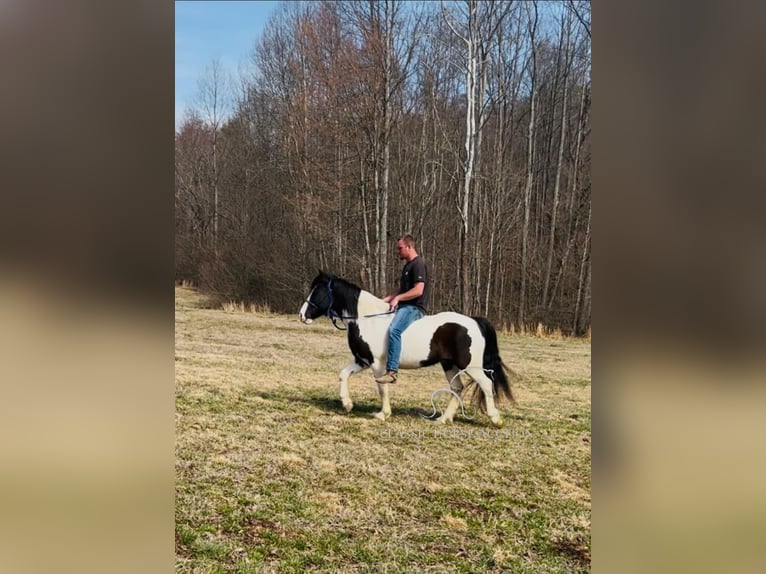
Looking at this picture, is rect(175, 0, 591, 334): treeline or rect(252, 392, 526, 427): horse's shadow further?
rect(175, 0, 591, 334): treeline

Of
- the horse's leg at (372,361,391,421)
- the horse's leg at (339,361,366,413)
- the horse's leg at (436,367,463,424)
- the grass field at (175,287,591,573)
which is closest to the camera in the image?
the grass field at (175,287,591,573)

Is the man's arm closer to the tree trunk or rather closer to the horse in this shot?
the horse

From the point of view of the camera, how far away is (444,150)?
5914 mm

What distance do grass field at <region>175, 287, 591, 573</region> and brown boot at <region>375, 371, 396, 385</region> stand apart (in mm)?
259

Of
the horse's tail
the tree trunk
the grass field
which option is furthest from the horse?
the tree trunk

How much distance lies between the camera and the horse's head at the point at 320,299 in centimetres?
470

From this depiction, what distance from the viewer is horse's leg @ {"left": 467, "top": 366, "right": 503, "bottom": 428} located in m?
4.57

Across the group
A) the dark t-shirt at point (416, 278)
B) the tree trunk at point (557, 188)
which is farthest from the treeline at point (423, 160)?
the dark t-shirt at point (416, 278)

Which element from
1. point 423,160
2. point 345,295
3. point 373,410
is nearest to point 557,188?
point 423,160

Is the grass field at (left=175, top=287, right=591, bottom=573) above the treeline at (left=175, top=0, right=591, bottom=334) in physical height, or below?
below
